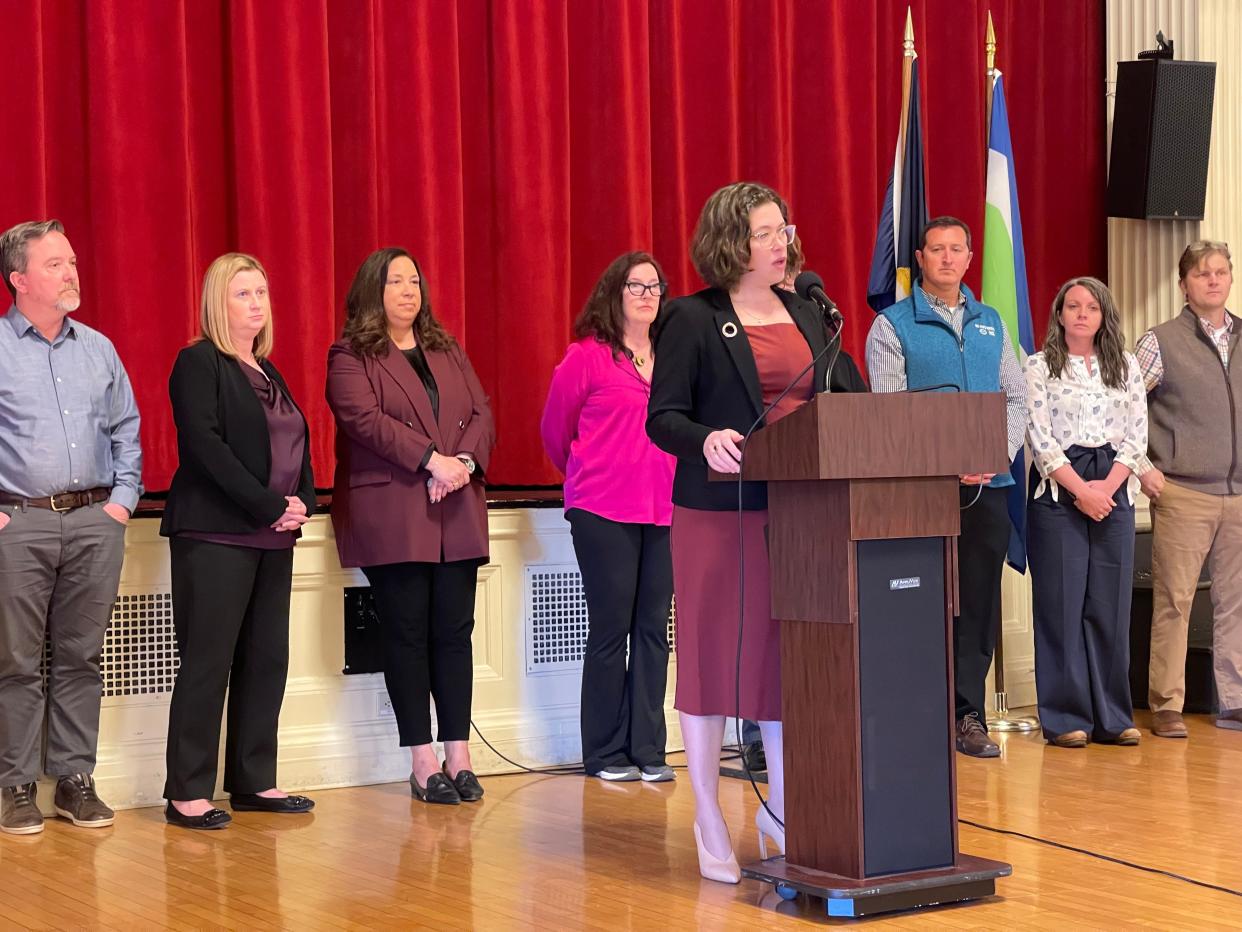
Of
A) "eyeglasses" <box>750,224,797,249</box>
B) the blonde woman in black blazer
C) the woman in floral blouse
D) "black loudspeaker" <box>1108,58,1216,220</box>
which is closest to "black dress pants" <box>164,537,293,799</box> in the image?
the blonde woman in black blazer

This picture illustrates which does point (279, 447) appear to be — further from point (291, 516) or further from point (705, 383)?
point (705, 383)

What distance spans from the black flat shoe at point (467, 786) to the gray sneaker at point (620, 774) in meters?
0.45

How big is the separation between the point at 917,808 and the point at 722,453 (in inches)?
31.9

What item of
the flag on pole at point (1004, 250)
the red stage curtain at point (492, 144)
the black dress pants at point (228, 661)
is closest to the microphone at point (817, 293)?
the black dress pants at point (228, 661)

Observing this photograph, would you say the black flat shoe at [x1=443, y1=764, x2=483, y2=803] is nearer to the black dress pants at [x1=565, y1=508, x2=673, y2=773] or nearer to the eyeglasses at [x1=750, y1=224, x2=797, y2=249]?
the black dress pants at [x1=565, y1=508, x2=673, y2=773]

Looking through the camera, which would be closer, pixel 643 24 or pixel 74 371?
pixel 74 371

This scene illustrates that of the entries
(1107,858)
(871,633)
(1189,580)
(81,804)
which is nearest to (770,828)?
(871,633)

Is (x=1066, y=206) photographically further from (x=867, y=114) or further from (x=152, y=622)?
(x=152, y=622)

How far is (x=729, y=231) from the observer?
3.41m

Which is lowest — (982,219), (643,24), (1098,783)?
(1098,783)

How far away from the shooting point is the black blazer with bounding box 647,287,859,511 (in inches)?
132

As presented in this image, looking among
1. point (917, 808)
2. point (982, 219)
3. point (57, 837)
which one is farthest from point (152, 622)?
point (982, 219)

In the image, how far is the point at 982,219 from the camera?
695 cm

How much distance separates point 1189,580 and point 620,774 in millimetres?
2273
